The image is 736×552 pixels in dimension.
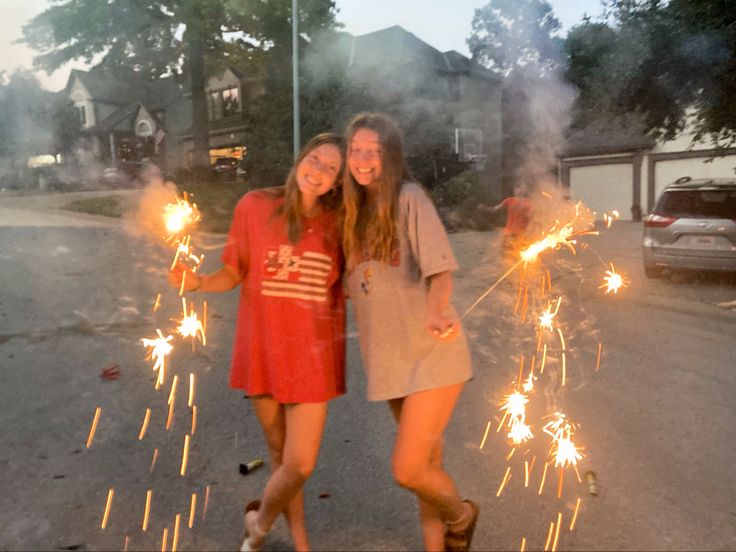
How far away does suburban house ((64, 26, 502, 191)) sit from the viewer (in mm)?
27875

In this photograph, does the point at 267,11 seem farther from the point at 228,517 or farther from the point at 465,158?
the point at 228,517

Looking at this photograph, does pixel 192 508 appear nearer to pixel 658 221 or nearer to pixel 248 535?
pixel 248 535

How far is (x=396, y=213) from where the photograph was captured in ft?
8.67

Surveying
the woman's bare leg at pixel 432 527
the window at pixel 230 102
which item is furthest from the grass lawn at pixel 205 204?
the woman's bare leg at pixel 432 527

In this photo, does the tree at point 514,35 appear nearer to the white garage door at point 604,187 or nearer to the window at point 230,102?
the white garage door at point 604,187

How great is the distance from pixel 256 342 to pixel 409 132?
24309 millimetres

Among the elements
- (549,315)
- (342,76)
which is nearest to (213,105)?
(342,76)

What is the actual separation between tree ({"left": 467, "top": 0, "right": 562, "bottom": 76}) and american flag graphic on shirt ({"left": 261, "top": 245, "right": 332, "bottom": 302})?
41.4m

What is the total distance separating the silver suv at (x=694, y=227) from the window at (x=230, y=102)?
1037 inches

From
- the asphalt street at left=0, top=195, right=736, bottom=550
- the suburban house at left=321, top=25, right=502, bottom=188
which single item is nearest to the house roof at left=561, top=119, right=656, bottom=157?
the suburban house at left=321, top=25, right=502, bottom=188

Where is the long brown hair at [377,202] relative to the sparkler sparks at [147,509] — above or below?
above

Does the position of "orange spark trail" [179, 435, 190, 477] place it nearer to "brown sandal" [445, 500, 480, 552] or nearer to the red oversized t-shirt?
the red oversized t-shirt

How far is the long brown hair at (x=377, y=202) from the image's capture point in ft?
8.62

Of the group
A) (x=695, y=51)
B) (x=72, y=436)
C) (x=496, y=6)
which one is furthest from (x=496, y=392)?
(x=496, y=6)
